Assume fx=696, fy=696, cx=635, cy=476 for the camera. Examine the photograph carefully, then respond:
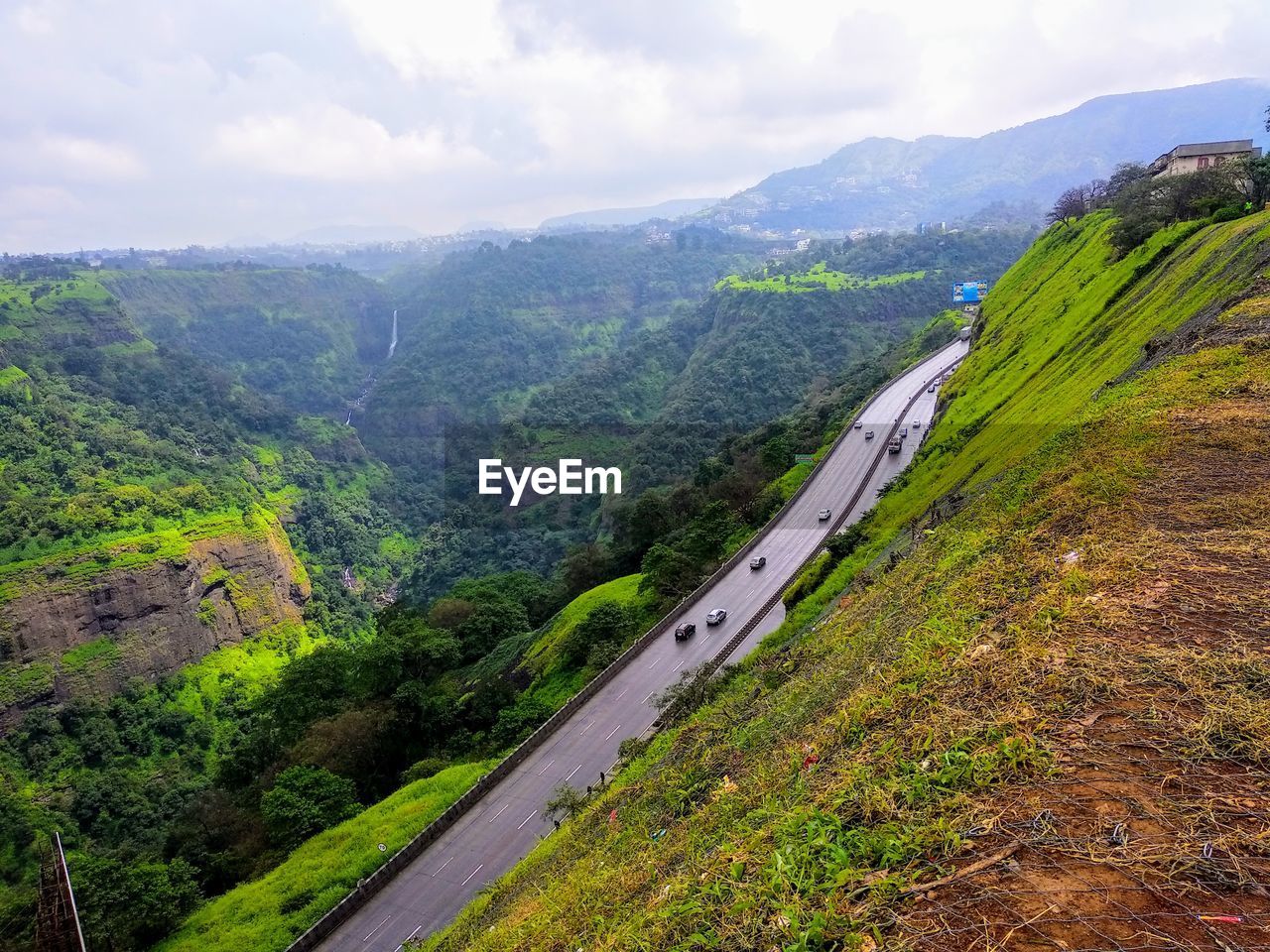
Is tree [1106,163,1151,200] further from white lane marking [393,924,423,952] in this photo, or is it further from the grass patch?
white lane marking [393,924,423,952]

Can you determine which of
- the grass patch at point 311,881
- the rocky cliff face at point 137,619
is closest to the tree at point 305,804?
the grass patch at point 311,881

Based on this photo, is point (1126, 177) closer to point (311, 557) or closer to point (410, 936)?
point (410, 936)

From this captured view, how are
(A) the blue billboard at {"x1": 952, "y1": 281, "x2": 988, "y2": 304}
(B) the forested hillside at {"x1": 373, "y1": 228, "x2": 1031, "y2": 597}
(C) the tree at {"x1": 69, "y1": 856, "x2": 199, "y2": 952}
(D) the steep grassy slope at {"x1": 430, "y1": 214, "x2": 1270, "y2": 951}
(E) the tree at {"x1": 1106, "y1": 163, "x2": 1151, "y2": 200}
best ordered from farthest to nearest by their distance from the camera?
(A) the blue billboard at {"x1": 952, "y1": 281, "x2": 988, "y2": 304}, (B) the forested hillside at {"x1": 373, "y1": 228, "x2": 1031, "y2": 597}, (E) the tree at {"x1": 1106, "y1": 163, "x2": 1151, "y2": 200}, (C) the tree at {"x1": 69, "y1": 856, "x2": 199, "y2": 952}, (D) the steep grassy slope at {"x1": 430, "y1": 214, "x2": 1270, "y2": 951}

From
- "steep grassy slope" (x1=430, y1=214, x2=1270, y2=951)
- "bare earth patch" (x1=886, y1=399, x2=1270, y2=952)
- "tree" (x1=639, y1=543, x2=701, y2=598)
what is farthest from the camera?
"tree" (x1=639, y1=543, x2=701, y2=598)

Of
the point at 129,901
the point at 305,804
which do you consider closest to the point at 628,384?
the point at 305,804

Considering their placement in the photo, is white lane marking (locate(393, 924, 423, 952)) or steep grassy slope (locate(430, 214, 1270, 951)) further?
white lane marking (locate(393, 924, 423, 952))

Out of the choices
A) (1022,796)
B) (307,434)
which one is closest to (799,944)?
(1022,796)

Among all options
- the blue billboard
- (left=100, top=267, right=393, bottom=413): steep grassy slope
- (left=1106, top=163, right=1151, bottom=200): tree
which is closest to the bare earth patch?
(left=1106, top=163, right=1151, bottom=200): tree
